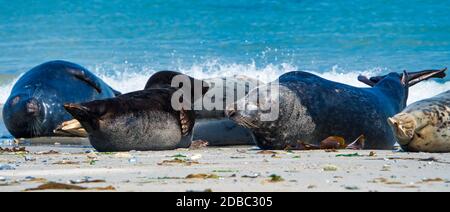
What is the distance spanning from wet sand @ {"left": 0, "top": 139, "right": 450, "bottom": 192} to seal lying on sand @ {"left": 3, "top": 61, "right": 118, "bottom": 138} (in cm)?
233

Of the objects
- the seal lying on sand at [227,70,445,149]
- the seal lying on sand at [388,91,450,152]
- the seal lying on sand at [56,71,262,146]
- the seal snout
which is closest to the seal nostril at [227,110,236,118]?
the seal lying on sand at [227,70,445,149]

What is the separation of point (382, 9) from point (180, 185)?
2270 cm

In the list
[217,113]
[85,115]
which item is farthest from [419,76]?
[85,115]

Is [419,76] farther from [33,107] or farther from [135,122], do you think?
[33,107]

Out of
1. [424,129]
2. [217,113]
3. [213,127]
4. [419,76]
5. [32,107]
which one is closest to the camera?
[424,129]

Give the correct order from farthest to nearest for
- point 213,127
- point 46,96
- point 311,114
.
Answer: point 46,96, point 213,127, point 311,114

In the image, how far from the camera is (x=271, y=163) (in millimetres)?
6570

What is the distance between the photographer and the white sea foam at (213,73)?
770 inches

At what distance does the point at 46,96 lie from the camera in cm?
1060

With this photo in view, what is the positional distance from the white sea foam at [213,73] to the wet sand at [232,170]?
11372 millimetres

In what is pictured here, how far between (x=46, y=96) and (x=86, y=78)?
0.46 metres

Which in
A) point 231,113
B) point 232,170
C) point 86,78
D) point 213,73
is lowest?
point 232,170

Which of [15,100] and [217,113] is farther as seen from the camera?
[15,100]
